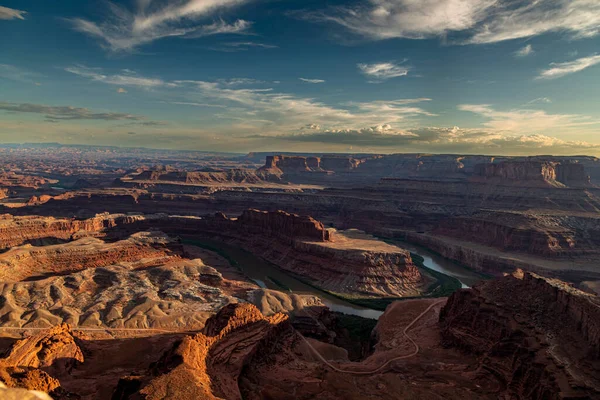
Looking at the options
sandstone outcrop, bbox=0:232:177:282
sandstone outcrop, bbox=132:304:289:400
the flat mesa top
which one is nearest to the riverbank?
the flat mesa top

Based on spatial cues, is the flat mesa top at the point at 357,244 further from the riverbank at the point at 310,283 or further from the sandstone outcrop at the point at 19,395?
the sandstone outcrop at the point at 19,395

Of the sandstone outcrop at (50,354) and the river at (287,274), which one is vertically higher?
the sandstone outcrop at (50,354)

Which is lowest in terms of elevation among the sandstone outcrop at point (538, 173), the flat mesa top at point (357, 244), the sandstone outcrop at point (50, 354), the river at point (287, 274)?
the river at point (287, 274)

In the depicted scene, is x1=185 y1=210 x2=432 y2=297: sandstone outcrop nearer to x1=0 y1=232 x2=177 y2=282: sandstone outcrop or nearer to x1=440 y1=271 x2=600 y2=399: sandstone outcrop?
x1=0 y1=232 x2=177 y2=282: sandstone outcrop

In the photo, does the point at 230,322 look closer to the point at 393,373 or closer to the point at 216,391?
the point at 216,391


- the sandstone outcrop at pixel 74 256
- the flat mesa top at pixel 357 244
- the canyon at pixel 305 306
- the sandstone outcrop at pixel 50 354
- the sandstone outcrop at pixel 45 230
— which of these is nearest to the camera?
the canyon at pixel 305 306

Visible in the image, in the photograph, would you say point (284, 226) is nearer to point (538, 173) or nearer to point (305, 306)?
point (305, 306)

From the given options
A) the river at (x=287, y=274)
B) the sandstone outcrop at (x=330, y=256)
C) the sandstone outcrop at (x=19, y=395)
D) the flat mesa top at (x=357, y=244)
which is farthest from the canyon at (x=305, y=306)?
the flat mesa top at (x=357, y=244)

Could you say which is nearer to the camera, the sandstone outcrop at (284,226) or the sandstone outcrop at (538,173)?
the sandstone outcrop at (284,226)
